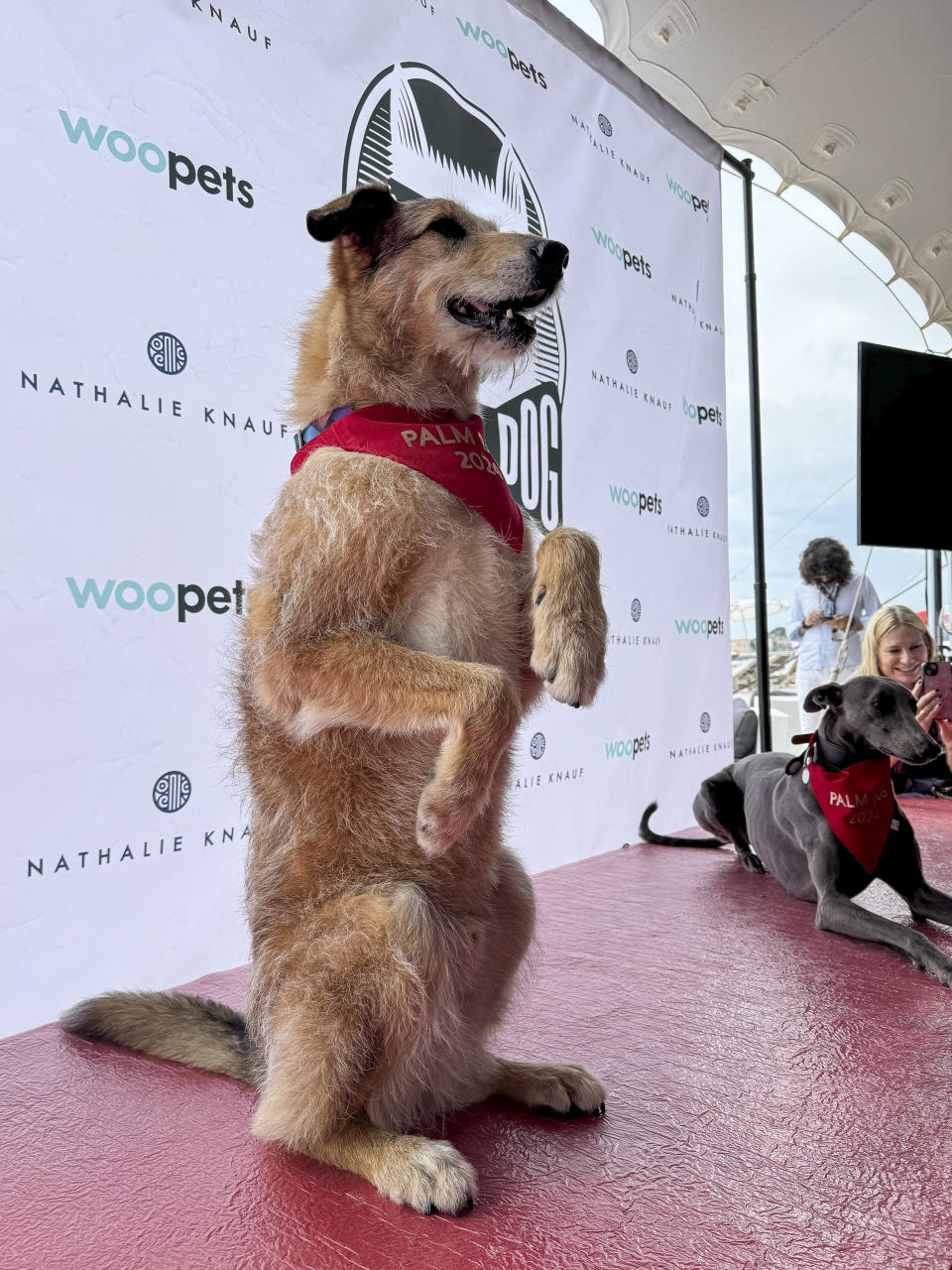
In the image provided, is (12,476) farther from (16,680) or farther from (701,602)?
(701,602)

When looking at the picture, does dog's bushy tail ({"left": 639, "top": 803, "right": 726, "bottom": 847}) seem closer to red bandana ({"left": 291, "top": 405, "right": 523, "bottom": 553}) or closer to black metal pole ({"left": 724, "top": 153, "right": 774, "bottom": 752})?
black metal pole ({"left": 724, "top": 153, "right": 774, "bottom": 752})

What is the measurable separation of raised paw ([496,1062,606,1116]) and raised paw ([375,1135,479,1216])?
27 centimetres

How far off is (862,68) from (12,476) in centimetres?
431

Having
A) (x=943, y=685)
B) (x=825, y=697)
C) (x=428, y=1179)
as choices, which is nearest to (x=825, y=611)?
(x=943, y=685)

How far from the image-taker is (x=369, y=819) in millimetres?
1267

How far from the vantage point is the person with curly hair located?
511cm

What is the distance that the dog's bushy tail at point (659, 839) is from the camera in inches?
133

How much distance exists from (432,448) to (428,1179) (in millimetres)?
982

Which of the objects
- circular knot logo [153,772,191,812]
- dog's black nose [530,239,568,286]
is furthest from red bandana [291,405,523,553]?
circular knot logo [153,772,191,812]

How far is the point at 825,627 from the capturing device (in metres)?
5.17

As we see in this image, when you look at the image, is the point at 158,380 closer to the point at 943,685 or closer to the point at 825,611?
the point at 943,685

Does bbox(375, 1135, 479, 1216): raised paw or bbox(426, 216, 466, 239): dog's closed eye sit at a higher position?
bbox(426, 216, 466, 239): dog's closed eye

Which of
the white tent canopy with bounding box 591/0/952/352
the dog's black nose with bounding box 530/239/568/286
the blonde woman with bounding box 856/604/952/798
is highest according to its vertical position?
the white tent canopy with bounding box 591/0/952/352

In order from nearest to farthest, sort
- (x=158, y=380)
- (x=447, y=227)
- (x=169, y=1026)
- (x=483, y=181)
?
(x=447, y=227)
(x=169, y=1026)
(x=158, y=380)
(x=483, y=181)
